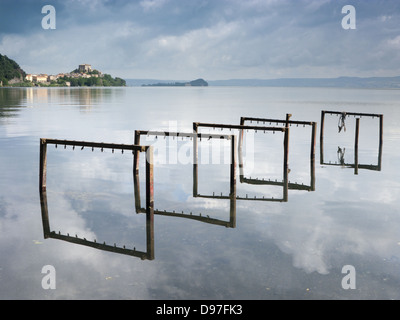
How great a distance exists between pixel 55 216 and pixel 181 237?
5.27m

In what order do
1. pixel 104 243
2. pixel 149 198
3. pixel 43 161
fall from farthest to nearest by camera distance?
pixel 43 161, pixel 149 198, pixel 104 243

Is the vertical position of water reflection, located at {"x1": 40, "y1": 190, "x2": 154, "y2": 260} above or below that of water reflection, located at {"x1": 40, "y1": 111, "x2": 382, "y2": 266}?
below

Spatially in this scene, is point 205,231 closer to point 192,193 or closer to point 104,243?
point 104,243

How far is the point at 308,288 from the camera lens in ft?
36.1

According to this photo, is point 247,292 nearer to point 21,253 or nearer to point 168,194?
point 21,253


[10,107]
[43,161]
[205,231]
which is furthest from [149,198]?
[10,107]

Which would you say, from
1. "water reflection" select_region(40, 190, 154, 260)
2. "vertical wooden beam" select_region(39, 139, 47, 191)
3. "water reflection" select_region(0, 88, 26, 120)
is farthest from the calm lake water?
Result: "water reflection" select_region(0, 88, 26, 120)

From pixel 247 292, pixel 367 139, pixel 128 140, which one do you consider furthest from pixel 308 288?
pixel 367 139

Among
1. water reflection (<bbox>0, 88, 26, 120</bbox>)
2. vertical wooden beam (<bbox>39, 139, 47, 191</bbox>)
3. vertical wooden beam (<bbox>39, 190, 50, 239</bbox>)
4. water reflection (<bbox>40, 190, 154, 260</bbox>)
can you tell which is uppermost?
water reflection (<bbox>0, 88, 26, 120</bbox>)

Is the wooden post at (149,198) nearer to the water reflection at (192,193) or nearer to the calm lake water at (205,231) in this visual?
the water reflection at (192,193)

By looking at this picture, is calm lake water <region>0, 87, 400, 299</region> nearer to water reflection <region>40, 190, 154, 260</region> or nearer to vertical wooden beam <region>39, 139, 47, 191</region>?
water reflection <region>40, 190, 154, 260</region>

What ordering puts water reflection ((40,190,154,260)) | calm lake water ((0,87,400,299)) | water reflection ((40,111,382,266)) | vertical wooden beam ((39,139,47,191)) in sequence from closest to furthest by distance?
calm lake water ((0,87,400,299))
water reflection ((40,190,154,260))
water reflection ((40,111,382,266))
vertical wooden beam ((39,139,47,191))

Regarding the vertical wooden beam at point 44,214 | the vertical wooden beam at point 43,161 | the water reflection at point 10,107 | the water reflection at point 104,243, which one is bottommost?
the water reflection at point 104,243

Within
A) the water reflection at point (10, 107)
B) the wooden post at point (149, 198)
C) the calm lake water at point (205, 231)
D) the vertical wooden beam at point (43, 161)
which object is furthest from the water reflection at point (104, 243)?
the water reflection at point (10, 107)
